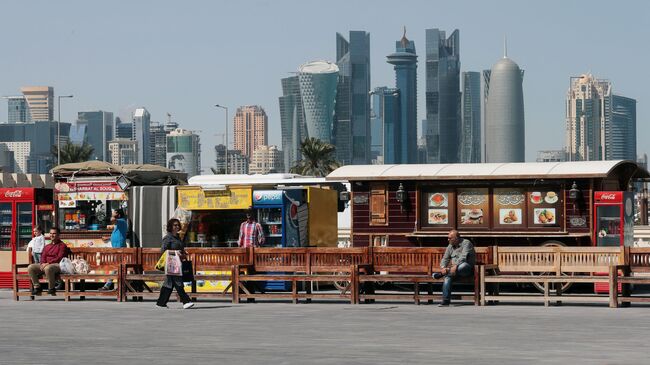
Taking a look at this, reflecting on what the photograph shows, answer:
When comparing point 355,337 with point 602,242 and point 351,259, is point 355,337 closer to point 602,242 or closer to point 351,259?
point 351,259

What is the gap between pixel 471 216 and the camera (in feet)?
103

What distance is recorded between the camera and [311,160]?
14125cm

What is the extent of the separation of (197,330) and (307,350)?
3530 millimetres

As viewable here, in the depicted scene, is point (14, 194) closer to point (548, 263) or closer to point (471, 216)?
point (471, 216)

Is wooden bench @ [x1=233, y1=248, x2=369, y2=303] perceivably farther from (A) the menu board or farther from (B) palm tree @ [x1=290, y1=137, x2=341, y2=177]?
(B) palm tree @ [x1=290, y1=137, x2=341, y2=177]

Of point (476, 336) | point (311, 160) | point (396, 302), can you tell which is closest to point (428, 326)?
point (476, 336)

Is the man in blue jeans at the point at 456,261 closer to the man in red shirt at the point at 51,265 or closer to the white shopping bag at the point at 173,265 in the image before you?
the white shopping bag at the point at 173,265

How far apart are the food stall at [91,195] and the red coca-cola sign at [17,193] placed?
800mm

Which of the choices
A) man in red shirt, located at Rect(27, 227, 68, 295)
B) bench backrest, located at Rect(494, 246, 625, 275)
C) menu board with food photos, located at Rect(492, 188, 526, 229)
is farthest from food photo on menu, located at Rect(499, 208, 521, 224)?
man in red shirt, located at Rect(27, 227, 68, 295)

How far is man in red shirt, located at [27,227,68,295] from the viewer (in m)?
27.4

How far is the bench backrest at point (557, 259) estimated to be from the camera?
1000 inches

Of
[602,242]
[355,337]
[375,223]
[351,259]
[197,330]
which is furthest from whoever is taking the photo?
[375,223]

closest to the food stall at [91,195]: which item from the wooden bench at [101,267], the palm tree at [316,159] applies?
the wooden bench at [101,267]

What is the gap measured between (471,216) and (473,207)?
21cm
